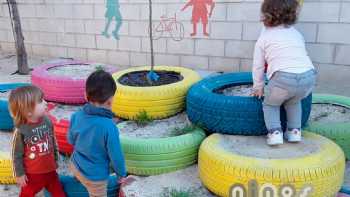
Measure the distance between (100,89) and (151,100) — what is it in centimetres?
111

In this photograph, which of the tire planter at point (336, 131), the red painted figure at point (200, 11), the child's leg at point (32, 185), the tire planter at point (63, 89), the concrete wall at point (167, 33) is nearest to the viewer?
the child's leg at point (32, 185)

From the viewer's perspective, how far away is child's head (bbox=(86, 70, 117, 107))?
2287 mm

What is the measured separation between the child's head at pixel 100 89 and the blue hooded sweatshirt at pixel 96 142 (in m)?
0.05

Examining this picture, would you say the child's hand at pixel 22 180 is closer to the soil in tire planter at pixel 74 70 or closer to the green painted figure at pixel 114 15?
the soil in tire planter at pixel 74 70

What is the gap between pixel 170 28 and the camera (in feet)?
17.6

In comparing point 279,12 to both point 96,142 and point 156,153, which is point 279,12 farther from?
point 96,142

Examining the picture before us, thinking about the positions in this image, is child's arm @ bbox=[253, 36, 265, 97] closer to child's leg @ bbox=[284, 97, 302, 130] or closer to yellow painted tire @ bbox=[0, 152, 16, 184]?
child's leg @ bbox=[284, 97, 302, 130]

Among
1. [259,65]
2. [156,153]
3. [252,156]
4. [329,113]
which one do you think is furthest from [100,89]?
[329,113]

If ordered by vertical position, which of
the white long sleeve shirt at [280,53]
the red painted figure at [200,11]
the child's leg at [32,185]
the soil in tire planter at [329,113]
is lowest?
the child's leg at [32,185]

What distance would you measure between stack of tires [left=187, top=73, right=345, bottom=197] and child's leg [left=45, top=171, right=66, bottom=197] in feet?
3.34

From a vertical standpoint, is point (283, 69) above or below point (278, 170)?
above

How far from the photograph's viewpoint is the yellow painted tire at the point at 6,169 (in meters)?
3.09

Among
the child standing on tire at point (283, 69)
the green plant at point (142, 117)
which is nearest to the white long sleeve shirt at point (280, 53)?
the child standing on tire at point (283, 69)

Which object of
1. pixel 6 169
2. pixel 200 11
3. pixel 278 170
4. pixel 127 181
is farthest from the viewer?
pixel 200 11
